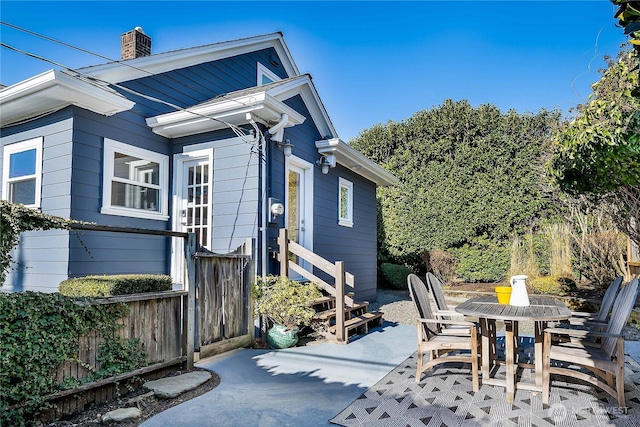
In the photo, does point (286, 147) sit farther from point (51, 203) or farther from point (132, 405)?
point (132, 405)

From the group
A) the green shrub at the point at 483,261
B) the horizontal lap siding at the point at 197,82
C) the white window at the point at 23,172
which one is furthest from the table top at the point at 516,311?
the green shrub at the point at 483,261

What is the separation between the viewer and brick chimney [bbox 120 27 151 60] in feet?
24.7

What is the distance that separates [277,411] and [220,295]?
2.06 metres

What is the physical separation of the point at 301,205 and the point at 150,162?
104 inches

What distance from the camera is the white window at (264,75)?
9.17m

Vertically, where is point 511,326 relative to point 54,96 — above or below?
below

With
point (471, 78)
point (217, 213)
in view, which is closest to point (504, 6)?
point (471, 78)

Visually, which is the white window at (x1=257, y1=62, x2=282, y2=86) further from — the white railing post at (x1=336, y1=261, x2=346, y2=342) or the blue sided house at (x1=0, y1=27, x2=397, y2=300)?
the white railing post at (x1=336, y1=261, x2=346, y2=342)

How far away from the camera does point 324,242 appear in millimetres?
8008

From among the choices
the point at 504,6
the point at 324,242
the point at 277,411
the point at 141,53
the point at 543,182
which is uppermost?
the point at 504,6

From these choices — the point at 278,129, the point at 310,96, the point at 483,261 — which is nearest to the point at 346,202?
the point at 310,96

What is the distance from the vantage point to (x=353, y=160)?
8.52 meters

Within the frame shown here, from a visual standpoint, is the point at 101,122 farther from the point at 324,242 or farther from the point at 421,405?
the point at 421,405

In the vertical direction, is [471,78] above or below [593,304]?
above
